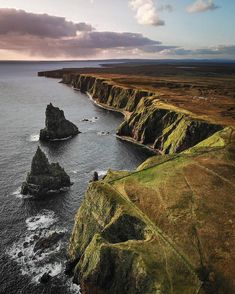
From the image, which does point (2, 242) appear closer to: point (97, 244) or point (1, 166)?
point (97, 244)

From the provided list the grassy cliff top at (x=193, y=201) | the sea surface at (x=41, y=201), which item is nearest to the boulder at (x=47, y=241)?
the sea surface at (x=41, y=201)

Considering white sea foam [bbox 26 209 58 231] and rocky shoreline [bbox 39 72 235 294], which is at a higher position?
rocky shoreline [bbox 39 72 235 294]

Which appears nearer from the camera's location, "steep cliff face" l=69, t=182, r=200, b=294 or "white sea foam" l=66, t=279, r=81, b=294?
"steep cliff face" l=69, t=182, r=200, b=294

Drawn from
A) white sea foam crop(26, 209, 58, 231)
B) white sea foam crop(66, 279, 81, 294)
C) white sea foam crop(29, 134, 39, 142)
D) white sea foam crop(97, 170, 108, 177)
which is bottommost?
white sea foam crop(66, 279, 81, 294)

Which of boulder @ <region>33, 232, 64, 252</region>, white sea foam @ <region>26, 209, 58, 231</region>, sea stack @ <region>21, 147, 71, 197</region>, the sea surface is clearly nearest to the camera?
the sea surface

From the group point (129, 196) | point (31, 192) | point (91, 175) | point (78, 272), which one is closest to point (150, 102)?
point (91, 175)

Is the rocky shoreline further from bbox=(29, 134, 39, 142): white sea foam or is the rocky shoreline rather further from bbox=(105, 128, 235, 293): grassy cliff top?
bbox=(29, 134, 39, 142): white sea foam

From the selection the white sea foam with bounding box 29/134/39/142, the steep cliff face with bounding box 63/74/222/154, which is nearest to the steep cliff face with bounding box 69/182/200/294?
the steep cliff face with bounding box 63/74/222/154

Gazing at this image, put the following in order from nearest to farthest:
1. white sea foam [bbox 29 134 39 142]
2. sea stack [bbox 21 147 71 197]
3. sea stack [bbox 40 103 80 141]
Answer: sea stack [bbox 21 147 71 197]
white sea foam [bbox 29 134 39 142]
sea stack [bbox 40 103 80 141]
